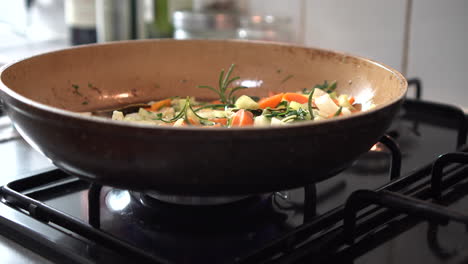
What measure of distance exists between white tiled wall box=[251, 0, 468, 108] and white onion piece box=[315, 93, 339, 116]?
710 millimetres

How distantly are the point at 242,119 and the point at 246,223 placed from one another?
0.12 meters

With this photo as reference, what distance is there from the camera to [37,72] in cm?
75

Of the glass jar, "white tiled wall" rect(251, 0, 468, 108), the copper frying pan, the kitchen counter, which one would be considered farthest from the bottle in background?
the copper frying pan

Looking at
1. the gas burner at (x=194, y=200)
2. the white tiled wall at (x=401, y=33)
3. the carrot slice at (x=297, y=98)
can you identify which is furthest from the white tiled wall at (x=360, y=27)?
the gas burner at (x=194, y=200)

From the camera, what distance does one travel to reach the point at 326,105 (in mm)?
738

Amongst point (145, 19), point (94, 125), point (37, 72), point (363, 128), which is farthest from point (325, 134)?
point (145, 19)

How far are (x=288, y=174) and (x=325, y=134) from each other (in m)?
0.05

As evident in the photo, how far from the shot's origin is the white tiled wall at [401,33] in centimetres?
131

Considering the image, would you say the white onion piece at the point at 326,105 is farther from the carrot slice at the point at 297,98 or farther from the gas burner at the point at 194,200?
the gas burner at the point at 194,200

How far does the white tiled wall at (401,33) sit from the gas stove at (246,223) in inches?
26.0

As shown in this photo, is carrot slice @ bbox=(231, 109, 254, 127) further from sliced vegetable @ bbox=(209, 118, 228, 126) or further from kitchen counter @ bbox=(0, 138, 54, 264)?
kitchen counter @ bbox=(0, 138, 54, 264)

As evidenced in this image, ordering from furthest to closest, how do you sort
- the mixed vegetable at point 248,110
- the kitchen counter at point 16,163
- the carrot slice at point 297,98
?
the carrot slice at point 297,98 → the mixed vegetable at point 248,110 → the kitchen counter at point 16,163

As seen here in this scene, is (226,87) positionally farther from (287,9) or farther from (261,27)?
(287,9)

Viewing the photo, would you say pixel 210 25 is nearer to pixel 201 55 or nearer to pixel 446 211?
pixel 201 55
